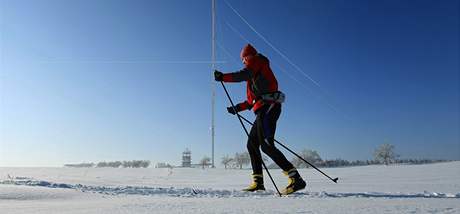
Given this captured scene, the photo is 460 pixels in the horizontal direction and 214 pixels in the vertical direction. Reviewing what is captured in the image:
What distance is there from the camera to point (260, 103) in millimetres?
5457

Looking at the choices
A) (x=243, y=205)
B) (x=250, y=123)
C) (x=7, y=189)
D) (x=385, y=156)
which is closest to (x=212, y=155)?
(x=250, y=123)

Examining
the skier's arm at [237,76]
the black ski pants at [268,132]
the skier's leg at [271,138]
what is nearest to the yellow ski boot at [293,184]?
the skier's leg at [271,138]

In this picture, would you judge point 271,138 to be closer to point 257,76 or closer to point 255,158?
point 255,158

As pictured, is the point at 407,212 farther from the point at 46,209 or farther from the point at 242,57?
the point at 242,57

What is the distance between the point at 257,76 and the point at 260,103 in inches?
13.8

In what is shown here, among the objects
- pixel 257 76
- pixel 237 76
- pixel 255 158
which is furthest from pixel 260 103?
pixel 255 158

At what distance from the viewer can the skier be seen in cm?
531

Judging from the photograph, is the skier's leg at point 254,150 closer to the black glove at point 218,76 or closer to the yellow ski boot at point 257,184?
the yellow ski boot at point 257,184

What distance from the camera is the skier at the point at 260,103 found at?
5.31 metres

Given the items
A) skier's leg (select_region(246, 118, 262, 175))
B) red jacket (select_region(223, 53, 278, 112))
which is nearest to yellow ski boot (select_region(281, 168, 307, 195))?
skier's leg (select_region(246, 118, 262, 175))

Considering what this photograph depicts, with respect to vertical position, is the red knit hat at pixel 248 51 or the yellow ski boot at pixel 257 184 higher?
the red knit hat at pixel 248 51

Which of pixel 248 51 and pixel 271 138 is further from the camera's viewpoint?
pixel 248 51

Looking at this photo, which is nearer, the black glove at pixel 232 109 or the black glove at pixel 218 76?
the black glove at pixel 218 76

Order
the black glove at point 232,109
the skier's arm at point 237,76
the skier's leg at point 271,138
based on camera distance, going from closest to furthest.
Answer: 1. the skier's leg at point 271,138
2. the skier's arm at point 237,76
3. the black glove at point 232,109
